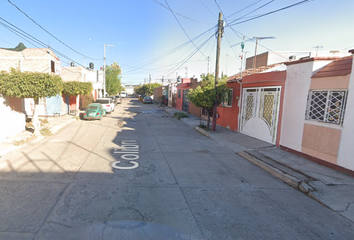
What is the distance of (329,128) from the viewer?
5.96 meters

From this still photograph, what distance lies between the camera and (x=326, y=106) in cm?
612

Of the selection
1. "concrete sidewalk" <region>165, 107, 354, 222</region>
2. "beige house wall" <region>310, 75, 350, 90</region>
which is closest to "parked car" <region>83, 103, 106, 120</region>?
"concrete sidewalk" <region>165, 107, 354, 222</region>

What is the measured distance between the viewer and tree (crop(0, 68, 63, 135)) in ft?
26.0

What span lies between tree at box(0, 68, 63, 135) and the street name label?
14.3 feet

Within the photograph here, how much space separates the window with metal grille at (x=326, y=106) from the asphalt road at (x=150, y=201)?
283cm

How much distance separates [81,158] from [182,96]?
1954 cm

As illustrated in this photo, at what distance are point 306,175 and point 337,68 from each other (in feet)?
11.8

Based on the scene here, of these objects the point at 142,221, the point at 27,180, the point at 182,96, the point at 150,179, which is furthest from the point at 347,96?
the point at 182,96

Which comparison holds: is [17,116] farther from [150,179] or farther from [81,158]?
[150,179]

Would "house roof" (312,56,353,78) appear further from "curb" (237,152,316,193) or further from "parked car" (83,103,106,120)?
"parked car" (83,103,106,120)

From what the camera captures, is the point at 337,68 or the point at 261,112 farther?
the point at 261,112

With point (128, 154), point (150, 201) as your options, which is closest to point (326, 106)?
point (150, 201)

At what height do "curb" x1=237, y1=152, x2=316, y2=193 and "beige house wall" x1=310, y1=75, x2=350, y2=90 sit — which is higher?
"beige house wall" x1=310, y1=75, x2=350, y2=90

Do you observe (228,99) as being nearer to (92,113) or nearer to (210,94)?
(210,94)
